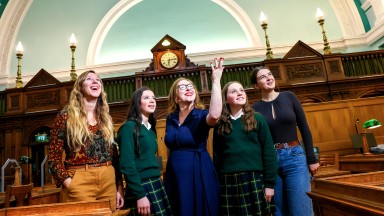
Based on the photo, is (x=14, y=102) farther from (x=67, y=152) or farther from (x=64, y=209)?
(x=64, y=209)

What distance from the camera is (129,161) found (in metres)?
1.53

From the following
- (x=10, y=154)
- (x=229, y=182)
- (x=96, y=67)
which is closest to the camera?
(x=229, y=182)

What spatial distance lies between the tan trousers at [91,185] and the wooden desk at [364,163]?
2764 millimetres

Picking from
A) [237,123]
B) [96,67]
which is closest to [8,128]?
[96,67]

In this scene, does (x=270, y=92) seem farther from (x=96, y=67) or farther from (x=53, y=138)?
(x=96, y=67)

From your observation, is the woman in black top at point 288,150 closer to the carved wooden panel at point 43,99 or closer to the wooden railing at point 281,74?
the wooden railing at point 281,74

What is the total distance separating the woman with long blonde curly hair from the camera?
4.90 feet

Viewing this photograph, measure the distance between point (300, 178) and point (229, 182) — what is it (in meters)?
0.44

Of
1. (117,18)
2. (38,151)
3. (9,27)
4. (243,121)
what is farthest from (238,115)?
(9,27)

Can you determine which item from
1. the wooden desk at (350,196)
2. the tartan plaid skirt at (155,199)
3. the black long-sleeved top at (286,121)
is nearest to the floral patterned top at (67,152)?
the tartan plaid skirt at (155,199)

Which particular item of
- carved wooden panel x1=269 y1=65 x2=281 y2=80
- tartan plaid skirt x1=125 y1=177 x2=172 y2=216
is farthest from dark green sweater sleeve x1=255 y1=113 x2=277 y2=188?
carved wooden panel x1=269 y1=65 x2=281 y2=80

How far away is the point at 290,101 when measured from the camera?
180 cm

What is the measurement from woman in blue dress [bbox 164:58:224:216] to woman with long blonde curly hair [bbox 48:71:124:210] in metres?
0.35

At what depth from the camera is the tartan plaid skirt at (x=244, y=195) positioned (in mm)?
1451
